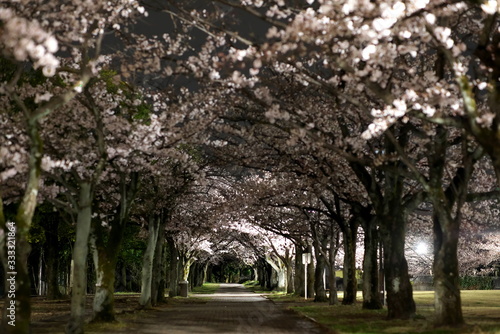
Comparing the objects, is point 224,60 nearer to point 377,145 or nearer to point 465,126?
point 465,126

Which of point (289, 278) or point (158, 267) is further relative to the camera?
point (289, 278)

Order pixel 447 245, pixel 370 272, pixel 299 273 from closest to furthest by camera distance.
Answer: pixel 447 245 < pixel 370 272 < pixel 299 273

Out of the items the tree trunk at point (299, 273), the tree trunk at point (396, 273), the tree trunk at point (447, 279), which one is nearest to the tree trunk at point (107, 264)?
the tree trunk at point (396, 273)

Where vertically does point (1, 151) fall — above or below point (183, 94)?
below

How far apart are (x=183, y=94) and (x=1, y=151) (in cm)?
1046

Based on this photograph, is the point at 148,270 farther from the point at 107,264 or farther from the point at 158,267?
the point at 107,264

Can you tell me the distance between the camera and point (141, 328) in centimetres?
1894

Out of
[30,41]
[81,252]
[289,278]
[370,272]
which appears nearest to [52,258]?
[289,278]

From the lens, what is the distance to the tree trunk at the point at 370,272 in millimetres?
26188

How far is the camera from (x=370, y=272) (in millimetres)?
26688

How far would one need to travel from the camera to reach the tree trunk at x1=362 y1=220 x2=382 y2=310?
26.2 m

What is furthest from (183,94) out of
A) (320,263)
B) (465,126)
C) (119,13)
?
(320,263)

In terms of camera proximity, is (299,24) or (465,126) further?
(465,126)

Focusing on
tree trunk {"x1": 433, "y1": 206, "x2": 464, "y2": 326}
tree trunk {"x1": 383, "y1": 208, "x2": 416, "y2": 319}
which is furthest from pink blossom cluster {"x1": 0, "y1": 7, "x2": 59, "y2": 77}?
tree trunk {"x1": 383, "y1": 208, "x2": 416, "y2": 319}
